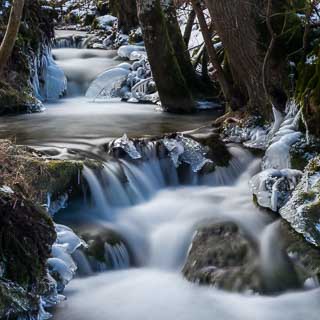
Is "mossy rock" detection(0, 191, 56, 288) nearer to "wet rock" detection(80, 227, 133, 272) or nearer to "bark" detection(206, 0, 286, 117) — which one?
"wet rock" detection(80, 227, 133, 272)

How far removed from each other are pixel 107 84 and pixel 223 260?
863 cm

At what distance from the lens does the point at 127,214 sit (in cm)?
627

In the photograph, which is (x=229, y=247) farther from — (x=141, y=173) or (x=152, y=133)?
(x=152, y=133)

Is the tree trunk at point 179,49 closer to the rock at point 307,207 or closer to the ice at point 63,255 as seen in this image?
the rock at point 307,207

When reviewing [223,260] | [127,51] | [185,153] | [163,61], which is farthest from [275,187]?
[127,51]

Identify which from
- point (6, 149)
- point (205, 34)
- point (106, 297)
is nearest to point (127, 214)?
point (106, 297)

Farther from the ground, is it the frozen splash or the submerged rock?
the frozen splash

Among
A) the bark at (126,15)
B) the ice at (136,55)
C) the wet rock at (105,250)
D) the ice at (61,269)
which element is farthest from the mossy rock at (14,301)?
the bark at (126,15)

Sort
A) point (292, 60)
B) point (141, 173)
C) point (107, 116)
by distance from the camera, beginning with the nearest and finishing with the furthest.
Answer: point (141, 173)
point (292, 60)
point (107, 116)

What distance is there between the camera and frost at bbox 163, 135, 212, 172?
23.7ft

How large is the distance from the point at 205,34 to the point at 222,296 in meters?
5.10

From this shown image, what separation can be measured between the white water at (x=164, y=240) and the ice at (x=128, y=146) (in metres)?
0.17

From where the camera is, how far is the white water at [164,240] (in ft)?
15.1

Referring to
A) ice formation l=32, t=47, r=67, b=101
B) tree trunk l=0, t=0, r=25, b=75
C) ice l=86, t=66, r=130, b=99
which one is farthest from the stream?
ice l=86, t=66, r=130, b=99
